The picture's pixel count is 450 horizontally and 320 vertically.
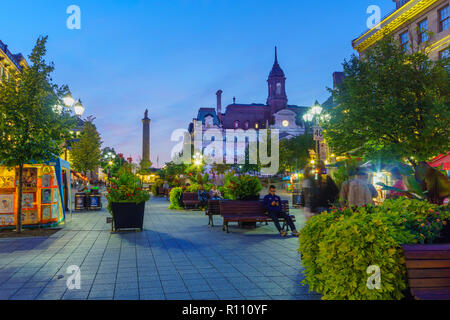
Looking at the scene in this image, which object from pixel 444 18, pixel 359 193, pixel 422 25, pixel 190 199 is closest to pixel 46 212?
pixel 190 199

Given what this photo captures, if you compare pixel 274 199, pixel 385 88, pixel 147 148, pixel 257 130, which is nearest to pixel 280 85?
pixel 257 130

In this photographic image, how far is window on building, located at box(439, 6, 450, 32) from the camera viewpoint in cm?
2431

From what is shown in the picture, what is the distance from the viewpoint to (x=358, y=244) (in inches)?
165

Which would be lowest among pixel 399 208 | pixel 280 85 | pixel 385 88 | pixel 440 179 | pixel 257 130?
pixel 399 208

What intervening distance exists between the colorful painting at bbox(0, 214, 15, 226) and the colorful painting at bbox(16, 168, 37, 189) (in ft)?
3.59

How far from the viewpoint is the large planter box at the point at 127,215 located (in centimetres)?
1206

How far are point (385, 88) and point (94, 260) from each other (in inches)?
699

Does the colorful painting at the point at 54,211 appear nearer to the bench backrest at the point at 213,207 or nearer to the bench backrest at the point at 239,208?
the bench backrest at the point at 213,207

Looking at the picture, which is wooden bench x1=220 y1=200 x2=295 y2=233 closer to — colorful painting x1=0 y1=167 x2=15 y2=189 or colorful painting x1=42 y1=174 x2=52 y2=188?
colorful painting x1=42 y1=174 x2=52 y2=188

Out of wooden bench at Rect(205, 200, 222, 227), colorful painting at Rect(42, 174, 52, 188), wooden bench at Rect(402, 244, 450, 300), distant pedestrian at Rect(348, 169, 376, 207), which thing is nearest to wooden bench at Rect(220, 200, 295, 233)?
wooden bench at Rect(205, 200, 222, 227)

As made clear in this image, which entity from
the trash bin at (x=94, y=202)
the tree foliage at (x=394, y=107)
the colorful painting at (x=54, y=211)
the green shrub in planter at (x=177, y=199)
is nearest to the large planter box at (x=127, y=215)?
the colorful painting at (x=54, y=211)

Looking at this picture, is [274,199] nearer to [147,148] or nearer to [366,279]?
[366,279]

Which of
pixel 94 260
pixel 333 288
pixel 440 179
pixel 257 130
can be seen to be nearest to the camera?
pixel 333 288

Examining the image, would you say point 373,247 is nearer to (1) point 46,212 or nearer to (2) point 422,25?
(1) point 46,212
